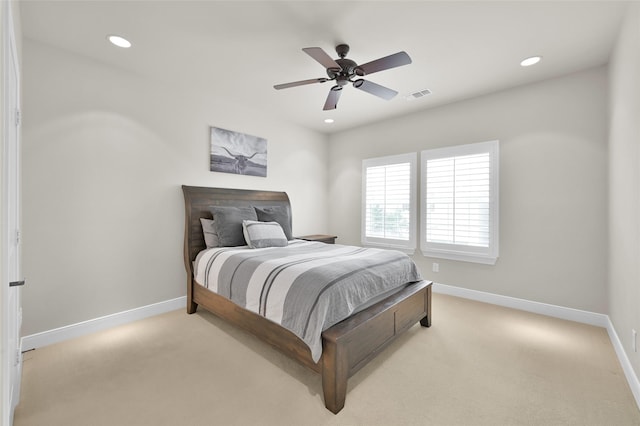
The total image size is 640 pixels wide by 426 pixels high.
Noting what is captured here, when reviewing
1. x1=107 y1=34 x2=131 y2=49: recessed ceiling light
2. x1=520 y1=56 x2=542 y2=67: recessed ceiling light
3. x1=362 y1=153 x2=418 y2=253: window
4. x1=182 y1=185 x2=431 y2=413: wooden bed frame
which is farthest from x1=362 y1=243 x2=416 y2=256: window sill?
x1=107 y1=34 x2=131 y2=49: recessed ceiling light

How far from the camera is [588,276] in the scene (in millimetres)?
2945

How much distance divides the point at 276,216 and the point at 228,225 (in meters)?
0.79

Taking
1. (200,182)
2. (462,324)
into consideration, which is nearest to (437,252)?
(462,324)

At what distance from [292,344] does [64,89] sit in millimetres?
3231

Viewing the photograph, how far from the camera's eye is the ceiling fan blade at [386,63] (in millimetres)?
2112

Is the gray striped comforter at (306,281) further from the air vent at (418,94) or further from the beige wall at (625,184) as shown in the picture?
the air vent at (418,94)

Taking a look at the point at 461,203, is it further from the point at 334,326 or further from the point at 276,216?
the point at 334,326

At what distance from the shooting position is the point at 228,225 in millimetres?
3340

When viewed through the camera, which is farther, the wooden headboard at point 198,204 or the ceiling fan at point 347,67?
the wooden headboard at point 198,204

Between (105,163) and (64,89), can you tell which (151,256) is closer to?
(105,163)

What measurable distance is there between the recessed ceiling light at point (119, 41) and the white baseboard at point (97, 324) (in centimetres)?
274

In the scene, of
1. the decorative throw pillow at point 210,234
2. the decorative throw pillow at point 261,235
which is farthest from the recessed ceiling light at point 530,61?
the decorative throw pillow at point 210,234

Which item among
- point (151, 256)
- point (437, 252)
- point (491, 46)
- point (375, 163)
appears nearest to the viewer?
point (491, 46)

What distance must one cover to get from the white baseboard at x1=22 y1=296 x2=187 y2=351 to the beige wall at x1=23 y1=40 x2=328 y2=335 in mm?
60
